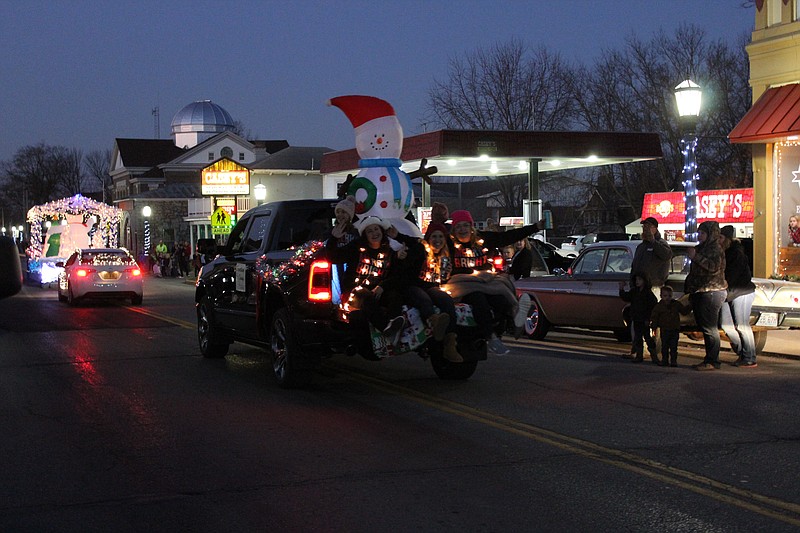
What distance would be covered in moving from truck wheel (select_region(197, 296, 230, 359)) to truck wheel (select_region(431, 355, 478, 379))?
11.6 ft

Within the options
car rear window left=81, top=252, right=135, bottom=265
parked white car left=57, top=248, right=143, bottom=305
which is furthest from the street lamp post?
car rear window left=81, top=252, right=135, bottom=265

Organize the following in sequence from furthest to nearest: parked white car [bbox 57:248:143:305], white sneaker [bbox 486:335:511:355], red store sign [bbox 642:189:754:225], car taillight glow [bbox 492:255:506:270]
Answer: red store sign [bbox 642:189:754:225] → parked white car [bbox 57:248:143:305] → car taillight glow [bbox 492:255:506:270] → white sneaker [bbox 486:335:511:355]

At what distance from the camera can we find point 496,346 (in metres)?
10.6

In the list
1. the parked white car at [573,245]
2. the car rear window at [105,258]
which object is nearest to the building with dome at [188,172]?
the parked white car at [573,245]

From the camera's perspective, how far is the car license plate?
1346 centimetres

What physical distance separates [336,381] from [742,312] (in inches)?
203

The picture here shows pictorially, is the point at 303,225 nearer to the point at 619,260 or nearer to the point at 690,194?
the point at 619,260

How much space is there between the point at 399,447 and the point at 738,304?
21.2 feet

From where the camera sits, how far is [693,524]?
233 inches

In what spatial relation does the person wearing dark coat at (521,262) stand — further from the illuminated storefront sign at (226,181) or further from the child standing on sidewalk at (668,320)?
the illuminated storefront sign at (226,181)

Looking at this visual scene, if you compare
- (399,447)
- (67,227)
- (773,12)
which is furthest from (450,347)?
(67,227)

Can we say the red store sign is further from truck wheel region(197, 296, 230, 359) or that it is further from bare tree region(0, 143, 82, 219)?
bare tree region(0, 143, 82, 219)

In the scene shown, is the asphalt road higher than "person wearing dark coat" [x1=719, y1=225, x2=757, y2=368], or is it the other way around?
"person wearing dark coat" [x1=719, y1=225, x2=757, y2=368]

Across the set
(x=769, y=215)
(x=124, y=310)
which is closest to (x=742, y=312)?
(x=769, y=215)
